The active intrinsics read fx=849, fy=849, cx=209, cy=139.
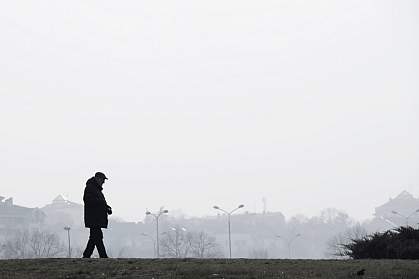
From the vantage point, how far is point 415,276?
13359 mm

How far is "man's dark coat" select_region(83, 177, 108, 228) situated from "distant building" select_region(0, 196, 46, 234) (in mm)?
155024

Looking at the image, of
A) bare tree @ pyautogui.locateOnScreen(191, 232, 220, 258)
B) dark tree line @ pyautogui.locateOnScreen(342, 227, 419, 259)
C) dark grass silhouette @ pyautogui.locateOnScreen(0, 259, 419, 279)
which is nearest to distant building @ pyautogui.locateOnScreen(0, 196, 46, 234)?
bare tree @ pyautogui.locateOnScreen(191, 232, 220, 258)

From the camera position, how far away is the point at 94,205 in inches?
711

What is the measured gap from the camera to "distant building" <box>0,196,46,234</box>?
572 ft

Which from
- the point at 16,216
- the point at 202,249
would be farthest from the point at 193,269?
the point at 16,216

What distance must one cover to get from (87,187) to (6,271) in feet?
13.4

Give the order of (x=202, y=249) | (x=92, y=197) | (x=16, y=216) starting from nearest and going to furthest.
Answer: (x=92, y=197), (x=202, y=249), (x=16, y=216)

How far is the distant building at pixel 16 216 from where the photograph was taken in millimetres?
174250

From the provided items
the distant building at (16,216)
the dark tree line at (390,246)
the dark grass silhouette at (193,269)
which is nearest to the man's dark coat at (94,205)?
the dark grass silhouette at (193,269)

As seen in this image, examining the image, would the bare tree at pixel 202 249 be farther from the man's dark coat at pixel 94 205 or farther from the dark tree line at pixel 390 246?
the man's dark coat at pixel 94 205

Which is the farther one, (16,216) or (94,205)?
(16,216)

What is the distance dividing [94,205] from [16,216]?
166 metres

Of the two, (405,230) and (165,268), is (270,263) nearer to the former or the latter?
(165,268)

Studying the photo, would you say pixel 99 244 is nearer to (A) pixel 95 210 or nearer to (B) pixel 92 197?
(A) pixel 95 210
